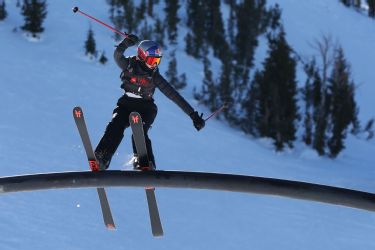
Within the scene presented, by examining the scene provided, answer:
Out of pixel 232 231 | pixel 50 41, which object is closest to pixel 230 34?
pixel 50 41

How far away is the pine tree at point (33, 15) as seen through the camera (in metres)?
26.6

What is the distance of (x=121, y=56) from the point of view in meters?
6.50

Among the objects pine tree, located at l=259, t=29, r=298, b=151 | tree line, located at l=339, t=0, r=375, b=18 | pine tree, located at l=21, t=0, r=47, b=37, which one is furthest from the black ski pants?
tree line, located at l=339, t=0, r=375, b=18

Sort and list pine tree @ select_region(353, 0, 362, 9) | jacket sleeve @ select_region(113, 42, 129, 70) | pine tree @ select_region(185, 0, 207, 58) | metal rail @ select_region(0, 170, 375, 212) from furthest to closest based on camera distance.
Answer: pine tree @ select_region(353, 0, 362, 9) < pine tree @ select_region(185, 0, 207, 58) < jacket sleeve @ select_region(113, 42, 129, 70) < metal rail @ select_region(0, 170, 375, 212)

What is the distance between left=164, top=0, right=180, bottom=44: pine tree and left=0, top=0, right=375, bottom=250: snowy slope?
2.29ft

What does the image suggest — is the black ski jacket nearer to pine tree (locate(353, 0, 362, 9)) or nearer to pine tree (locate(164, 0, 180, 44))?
pine tree (locate(164, 0, 180, 44))

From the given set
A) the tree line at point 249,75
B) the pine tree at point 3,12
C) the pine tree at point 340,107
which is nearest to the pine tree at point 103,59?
the tree line at point 249,75

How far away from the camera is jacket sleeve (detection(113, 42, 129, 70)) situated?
21.1ft

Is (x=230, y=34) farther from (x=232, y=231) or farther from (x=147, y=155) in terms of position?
(x=147, y=155)

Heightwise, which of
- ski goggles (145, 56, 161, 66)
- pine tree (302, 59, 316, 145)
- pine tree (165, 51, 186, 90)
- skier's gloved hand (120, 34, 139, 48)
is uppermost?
skier's gloved hand (120, 34, 139, 48)

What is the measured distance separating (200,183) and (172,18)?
28.7 meters

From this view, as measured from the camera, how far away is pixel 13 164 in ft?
52.0

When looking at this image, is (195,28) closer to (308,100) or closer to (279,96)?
(308,100)

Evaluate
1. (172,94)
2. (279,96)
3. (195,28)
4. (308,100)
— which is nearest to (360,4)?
(195,28)
